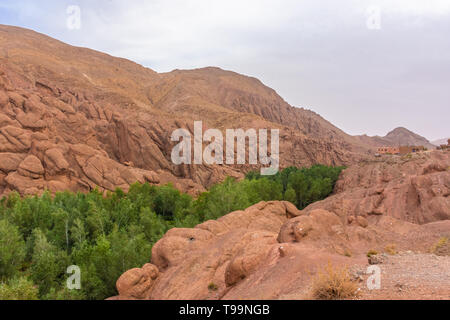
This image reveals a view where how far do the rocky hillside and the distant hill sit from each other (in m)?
48.6

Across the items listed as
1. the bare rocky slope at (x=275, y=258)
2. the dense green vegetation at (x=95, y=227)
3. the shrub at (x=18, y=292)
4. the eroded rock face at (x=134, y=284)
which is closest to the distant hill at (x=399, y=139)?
the dense green vegetation at (x=95, y=227)

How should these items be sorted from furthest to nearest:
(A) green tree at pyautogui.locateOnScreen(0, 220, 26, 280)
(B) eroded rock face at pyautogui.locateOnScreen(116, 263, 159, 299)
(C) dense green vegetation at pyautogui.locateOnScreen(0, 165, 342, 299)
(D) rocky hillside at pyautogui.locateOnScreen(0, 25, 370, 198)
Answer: (D) rocky hillside at pyautogui.locateOnScreen(0, 25, 370, 198) → (A) green tree at pyautogui.locateOnScreen(0, 220, 26, 280) → (C) dense green vegetation at pyautogui.locateOnScreen(0, 165, 342, 299) → (B) eroded rock face at pyautogui.locateOnScreen(116, 263, 159, 299)

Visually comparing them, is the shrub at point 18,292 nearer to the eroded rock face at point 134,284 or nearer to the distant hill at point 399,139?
the eroded rock face at point 134,284

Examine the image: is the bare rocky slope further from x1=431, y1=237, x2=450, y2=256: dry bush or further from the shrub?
the shrub

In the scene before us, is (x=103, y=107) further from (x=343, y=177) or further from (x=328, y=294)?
(x=328, y=294)

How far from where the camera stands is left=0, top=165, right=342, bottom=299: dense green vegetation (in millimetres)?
19688

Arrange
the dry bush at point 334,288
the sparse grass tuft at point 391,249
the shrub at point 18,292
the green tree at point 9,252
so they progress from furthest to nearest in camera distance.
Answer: the green tree at point 9,252, the shrub at point 18,292, the sparse grass tuft at point 391,249, the dry bush at point 334,288

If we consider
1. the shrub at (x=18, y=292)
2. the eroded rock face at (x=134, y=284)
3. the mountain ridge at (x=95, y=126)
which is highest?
the mountain ridge at (x=95, y=126)

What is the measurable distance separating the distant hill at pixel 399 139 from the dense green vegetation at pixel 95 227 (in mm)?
118839

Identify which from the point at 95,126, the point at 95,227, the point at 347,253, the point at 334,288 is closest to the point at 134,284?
the point at 347,253

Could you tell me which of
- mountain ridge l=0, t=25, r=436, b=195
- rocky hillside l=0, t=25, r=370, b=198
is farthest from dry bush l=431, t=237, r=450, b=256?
mountain ridge l=0, t=25, r=436, b=195

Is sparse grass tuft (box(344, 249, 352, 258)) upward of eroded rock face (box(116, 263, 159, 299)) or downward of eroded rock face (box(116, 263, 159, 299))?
upward

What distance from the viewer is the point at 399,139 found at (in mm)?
171500

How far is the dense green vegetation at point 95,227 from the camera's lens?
1969cm
